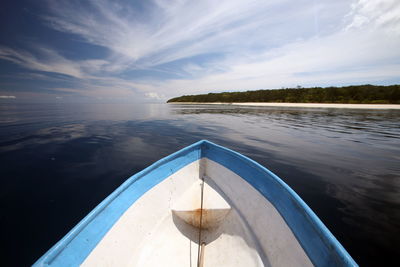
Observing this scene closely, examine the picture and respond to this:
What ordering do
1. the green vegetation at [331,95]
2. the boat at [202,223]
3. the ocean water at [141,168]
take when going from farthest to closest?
the green vegetation at [331,95]
the ocean water at [141,168]
the boat at [202,223]

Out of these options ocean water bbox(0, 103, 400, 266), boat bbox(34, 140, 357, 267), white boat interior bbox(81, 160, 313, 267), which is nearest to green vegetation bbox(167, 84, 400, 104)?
ocean water bbox(0, 103, 400, 266)

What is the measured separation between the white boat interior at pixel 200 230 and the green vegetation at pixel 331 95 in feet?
222

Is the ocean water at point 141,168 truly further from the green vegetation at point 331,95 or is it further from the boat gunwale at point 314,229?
the green vegetation at point 331,95

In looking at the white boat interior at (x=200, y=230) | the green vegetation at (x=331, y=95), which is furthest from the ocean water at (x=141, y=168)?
the green vegetation at (x=331, y=95)

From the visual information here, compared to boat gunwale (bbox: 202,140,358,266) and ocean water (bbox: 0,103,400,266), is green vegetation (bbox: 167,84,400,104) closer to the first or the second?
ocean water (bbox: 0,103,400,266)

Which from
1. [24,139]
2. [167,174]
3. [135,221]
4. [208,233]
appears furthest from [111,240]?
[24,139]

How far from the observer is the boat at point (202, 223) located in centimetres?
164

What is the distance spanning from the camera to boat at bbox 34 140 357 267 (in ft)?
5.38

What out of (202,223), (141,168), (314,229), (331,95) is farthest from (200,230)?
(331,95)

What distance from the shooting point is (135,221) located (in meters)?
2.47

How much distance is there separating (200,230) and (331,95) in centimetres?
7350

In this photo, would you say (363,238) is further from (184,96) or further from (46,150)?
(184,96)

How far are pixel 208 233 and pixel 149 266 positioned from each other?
1178 mm

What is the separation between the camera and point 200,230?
300 centimetres
